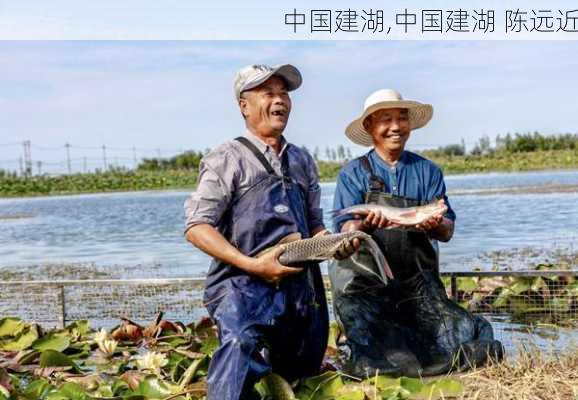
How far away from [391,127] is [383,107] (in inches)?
4.4

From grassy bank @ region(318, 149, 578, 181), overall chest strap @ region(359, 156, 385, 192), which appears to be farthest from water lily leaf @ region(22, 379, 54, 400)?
grassy bank @ region(318, 149, 578, 181)

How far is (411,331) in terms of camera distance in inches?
175

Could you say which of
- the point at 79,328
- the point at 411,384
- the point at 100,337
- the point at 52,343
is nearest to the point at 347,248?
the point at 411,384

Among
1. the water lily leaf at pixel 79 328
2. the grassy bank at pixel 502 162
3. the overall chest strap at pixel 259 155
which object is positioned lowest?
the grassy bank at pixel 502 162

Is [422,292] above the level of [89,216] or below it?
above

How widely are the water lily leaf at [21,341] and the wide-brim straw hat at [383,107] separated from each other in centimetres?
236

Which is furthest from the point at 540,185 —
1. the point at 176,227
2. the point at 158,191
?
the point at 158,191

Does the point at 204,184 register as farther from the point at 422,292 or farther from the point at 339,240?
the point at 422,292

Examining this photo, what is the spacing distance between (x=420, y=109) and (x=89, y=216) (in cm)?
1964

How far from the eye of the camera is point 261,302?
358cm

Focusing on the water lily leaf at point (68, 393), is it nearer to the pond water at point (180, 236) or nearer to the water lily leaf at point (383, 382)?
the water lily leaf at point (383, 382)

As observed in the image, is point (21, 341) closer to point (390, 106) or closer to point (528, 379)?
point (390, 106)

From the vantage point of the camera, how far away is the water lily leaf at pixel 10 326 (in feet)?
18.4

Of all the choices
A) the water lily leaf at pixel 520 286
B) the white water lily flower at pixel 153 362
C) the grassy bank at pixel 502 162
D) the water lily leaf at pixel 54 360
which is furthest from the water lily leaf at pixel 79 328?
the grassy bank at pixel 502 162
